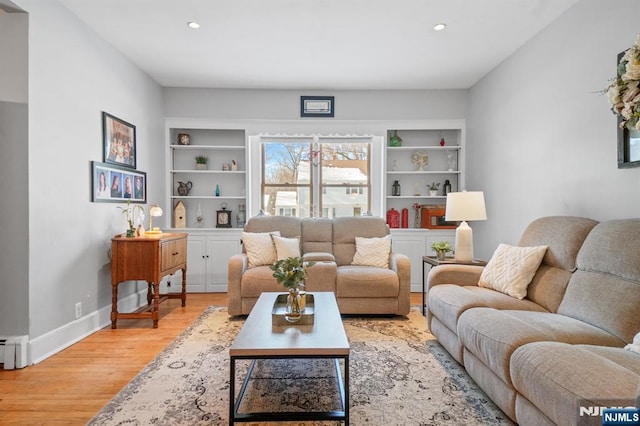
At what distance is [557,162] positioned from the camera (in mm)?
3141

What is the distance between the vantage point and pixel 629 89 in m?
1.51

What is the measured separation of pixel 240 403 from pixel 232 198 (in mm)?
3466

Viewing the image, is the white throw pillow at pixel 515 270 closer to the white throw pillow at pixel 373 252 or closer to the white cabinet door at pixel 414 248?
the white throw pillow at pixel 373 252

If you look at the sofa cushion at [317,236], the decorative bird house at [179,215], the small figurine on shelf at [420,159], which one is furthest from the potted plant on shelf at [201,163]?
the small figurine on shelf at [420,159]

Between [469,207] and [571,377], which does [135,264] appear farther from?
[571,377]

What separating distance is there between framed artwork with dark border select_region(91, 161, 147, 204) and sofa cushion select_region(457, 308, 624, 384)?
3.31m

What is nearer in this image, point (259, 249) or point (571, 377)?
point (571, 377)

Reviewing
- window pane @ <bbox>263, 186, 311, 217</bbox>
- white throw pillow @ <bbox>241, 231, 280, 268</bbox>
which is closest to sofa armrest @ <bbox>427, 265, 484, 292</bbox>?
white throw pillow @ <bbox>241, 231, 280, 268</bbox>

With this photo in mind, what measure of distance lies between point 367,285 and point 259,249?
1215mm

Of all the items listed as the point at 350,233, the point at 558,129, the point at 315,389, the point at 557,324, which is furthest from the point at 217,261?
the point at 558,129

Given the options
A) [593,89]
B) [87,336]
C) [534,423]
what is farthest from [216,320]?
[593,89]

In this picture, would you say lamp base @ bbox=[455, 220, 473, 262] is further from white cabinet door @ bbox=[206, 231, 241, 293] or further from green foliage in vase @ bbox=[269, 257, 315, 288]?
white cabinet door @ bbox=[206, 231, 241, 293]

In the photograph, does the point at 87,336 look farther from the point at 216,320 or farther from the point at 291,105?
the point at 291,105

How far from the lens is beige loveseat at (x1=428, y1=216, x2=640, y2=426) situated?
137 cm
